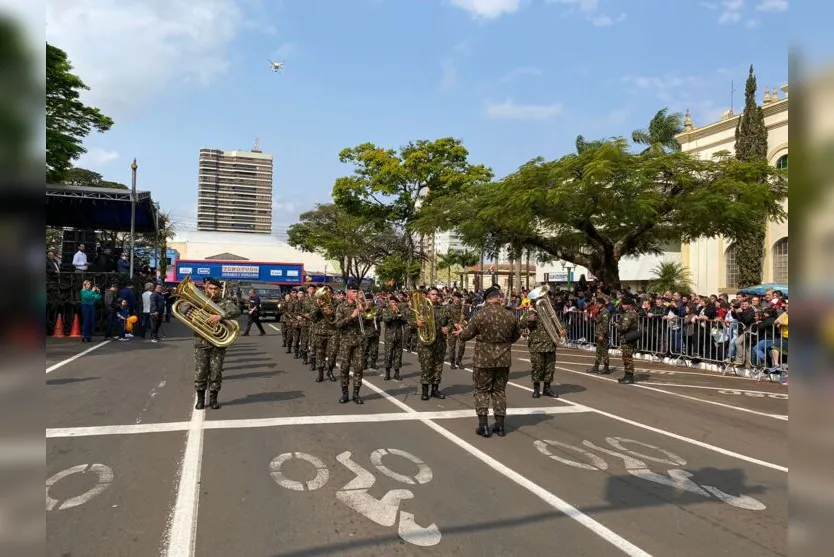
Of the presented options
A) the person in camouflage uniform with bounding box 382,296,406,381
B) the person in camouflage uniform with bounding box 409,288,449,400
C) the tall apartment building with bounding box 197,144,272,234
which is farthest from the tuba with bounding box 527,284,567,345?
the tall apartment building with bounding box 197,144,272,234

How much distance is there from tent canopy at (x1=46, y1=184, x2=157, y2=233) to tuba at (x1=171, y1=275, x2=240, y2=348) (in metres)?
14.7

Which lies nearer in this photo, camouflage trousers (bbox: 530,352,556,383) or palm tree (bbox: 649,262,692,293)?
camouflage trousers (bbox: 530,352,556,383)

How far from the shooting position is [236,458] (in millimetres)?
6113

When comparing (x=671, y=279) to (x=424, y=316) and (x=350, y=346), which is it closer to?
(x=424, y=316)

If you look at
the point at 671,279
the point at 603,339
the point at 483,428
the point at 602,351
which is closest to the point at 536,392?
the point at 483,428

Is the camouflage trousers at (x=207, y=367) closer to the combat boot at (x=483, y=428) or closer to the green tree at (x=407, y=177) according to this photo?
the combat boot at (x=483, y=428)

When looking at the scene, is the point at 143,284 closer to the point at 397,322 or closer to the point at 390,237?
the point at 397,322

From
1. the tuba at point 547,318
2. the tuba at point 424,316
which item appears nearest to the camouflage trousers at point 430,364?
the tuba at point 424,316

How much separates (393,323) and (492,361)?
5.20 m

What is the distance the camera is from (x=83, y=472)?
18.4 ft

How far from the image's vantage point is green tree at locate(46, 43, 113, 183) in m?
21.0

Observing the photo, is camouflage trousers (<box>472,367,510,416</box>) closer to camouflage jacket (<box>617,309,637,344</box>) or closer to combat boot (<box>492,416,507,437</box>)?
combat boot (<box>492,416,507,437</box>)

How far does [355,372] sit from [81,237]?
21.8 m
